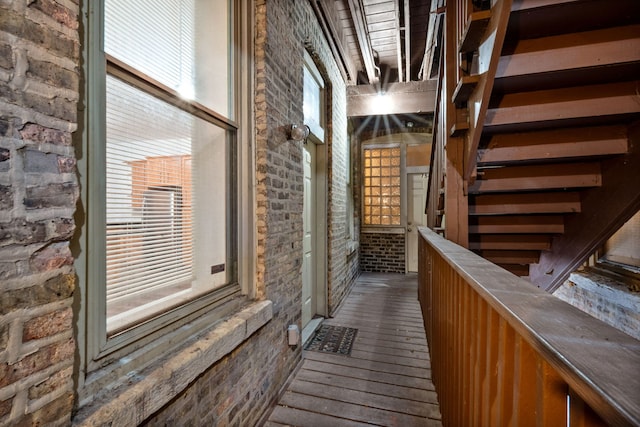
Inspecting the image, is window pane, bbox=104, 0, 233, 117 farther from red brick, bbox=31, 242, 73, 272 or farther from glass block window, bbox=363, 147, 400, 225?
glass block window, bbox=363, 147, 400, 225

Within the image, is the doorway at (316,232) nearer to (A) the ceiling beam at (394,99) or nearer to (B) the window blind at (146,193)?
(A) the ceiling beam at (394,99)

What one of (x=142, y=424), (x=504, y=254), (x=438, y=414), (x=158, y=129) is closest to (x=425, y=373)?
(x=438, y=414)

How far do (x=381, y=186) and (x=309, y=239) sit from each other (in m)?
3.07

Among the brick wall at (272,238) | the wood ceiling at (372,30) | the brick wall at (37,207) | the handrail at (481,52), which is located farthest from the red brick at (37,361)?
the wood ceiling at (372,30)

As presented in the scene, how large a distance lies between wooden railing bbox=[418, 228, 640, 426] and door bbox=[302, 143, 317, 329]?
2.04 meters

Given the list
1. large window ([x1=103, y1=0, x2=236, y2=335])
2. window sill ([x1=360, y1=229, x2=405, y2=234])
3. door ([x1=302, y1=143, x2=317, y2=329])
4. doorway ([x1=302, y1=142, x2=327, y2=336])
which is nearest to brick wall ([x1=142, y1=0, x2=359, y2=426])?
large window ([x1=103, y1=0, x2=236, y2=335])

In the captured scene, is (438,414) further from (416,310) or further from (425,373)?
(416,310)

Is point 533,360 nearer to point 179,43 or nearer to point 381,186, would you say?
point 179,43

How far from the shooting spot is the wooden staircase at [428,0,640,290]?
1.55m

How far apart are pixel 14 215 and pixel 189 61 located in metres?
1.04

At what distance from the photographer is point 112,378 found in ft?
3.18

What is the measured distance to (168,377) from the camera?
106cm

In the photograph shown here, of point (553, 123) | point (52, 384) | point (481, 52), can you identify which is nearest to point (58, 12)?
point (52, 384)

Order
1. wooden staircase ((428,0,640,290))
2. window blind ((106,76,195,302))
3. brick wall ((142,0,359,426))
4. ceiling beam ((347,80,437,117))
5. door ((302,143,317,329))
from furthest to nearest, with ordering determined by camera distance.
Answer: ceiling beam ((347,80,437,117))
door ((302,143,317,329))
wooden staircase ((428,0,640,290))
brick wall ((142,0,359,426))
window blind ((106,76,195,302))
